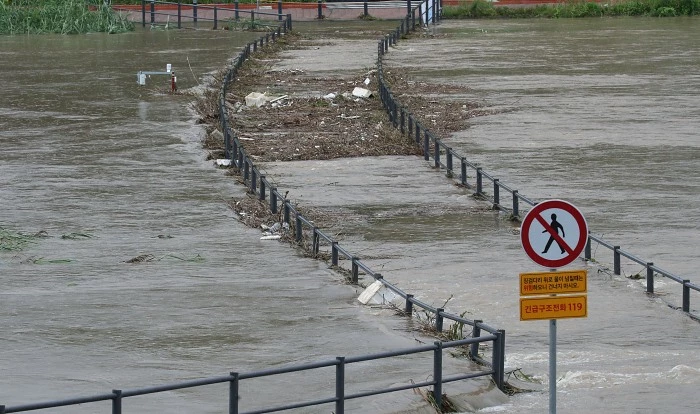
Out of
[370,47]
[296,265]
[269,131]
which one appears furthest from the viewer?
[370,47]

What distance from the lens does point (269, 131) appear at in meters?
33.9

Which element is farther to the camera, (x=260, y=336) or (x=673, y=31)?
(x=673, y=31)

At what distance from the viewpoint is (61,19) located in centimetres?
6194

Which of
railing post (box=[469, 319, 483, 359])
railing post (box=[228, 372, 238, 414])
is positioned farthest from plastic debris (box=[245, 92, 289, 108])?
railing post (box=[228, 372, 238, 414])

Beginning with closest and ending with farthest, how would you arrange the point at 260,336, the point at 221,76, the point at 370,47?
the point at 260,336 < the point at 221,76 < the point at 370,47

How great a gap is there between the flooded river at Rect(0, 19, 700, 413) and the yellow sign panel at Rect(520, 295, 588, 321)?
8.16 ft

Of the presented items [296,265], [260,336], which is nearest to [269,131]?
[296,265]

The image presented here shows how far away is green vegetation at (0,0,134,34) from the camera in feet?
201

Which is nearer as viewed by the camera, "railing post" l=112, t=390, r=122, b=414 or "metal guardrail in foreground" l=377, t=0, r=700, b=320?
"railing post" l=112, t=390, r=122, b=414

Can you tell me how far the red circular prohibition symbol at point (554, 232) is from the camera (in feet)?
35.9

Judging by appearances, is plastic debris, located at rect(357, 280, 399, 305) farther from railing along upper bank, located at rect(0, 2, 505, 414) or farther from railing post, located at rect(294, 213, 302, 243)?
railing post, located at rect(294, 213, 302, 243)

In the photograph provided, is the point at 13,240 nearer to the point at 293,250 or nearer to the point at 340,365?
the point at 293,250

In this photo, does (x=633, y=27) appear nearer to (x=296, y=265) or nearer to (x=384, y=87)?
(x=384, y=87)

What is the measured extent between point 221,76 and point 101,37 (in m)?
17.5
